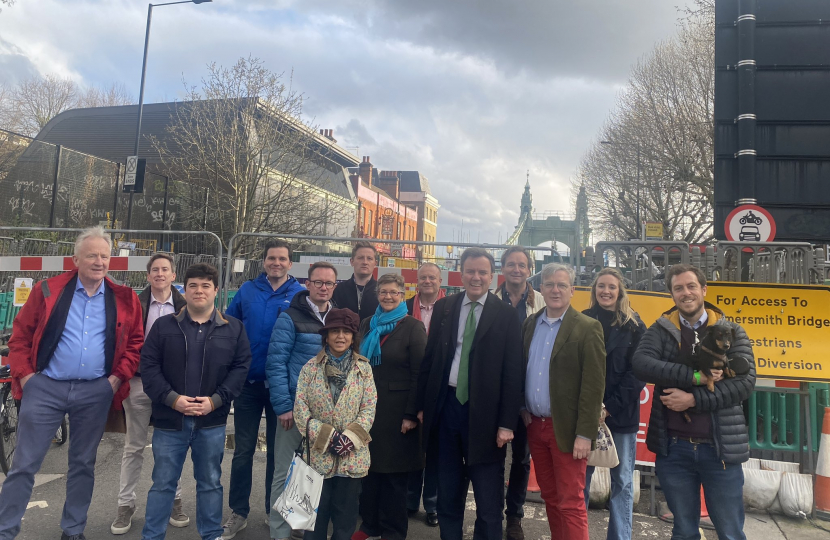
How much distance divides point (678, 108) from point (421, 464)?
20536 millimetres

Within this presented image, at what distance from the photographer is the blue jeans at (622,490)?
3.67m

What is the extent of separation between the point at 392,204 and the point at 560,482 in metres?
57.5

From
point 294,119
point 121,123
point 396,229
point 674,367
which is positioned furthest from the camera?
point 396,229

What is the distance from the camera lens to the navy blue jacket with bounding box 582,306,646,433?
3.65m

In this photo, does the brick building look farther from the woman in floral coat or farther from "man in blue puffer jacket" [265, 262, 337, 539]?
the woman in floral coat

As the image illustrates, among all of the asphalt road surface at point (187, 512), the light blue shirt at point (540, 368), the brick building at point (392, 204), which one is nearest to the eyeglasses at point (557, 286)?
the light blue shirt at point (540, 368)

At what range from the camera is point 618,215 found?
27.6 meters

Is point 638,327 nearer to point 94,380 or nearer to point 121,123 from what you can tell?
point 94,380

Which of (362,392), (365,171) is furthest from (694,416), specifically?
(365,171)

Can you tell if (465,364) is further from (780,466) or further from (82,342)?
(780,466)

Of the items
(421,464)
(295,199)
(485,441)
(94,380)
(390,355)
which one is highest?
(295,199)

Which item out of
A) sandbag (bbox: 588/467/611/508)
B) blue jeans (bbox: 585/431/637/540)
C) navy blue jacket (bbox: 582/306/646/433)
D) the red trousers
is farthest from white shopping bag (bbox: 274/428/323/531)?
sandbag (bbox: 588/467/611/508)

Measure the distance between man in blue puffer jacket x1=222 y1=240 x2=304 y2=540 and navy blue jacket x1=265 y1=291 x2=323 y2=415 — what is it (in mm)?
344

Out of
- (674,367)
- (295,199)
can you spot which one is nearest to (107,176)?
(295,199)
